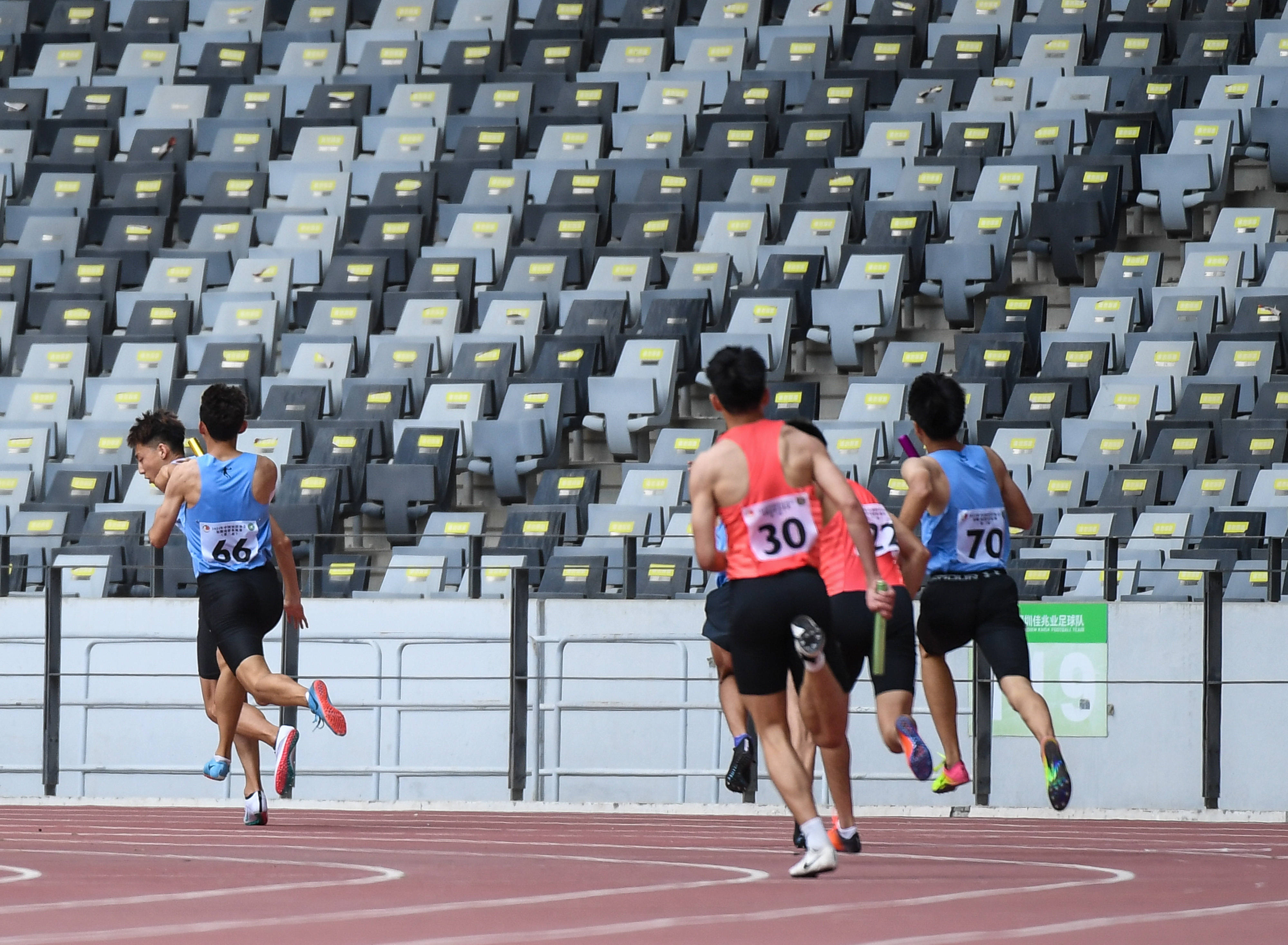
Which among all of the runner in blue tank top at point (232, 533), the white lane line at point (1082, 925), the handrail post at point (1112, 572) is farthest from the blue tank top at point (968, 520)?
the handrail post at point (1112, 572)

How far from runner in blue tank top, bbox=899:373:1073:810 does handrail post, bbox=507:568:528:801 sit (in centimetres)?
353

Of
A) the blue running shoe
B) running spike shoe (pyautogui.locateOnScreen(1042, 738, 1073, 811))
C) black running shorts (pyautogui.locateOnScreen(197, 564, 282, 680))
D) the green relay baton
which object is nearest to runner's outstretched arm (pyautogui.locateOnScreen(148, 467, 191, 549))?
black running shorts (pyautogui.locateOnScreen(197, 564, 282, 680))

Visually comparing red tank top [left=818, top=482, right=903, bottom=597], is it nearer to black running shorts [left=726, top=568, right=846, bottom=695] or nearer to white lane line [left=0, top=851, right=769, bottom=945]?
black running shorts [left=726, top=568, right=846, bottom=695]

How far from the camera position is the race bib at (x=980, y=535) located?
701 cm

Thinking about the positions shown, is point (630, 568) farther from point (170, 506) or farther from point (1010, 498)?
point (1010, 498)

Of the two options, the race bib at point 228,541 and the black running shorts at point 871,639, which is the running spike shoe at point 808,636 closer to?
the black running shorts at point 871,639

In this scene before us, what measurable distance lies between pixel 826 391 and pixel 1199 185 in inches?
118

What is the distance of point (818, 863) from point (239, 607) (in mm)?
3091

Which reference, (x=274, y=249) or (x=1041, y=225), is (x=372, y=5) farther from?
(x=1041, y=225)

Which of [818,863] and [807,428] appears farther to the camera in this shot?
[807,428]

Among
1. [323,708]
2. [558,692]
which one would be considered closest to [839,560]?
[323,708]

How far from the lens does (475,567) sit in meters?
11.3

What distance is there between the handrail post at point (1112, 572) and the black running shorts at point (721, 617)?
3437 mm

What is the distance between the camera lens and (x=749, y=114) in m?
16.2
